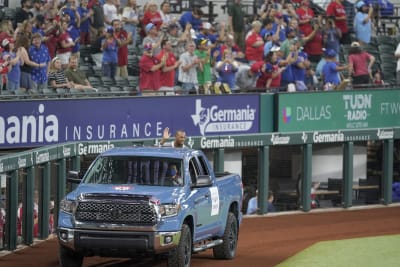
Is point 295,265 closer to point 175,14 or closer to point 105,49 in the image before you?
point 105,49

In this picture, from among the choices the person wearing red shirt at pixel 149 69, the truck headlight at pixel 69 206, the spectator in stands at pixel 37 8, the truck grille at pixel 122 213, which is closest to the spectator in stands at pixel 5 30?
the spectator in stands at pixel 37 8

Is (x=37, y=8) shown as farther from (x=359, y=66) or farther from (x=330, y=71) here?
(x=359, y=66)

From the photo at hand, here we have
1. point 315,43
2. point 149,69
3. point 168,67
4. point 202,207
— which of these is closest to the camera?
point 202,207

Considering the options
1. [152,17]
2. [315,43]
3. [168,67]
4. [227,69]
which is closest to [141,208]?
[168,67]

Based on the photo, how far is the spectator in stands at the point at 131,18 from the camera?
83.6ft

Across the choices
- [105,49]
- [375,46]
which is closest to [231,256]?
[105,49]

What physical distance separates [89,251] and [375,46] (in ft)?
62.7

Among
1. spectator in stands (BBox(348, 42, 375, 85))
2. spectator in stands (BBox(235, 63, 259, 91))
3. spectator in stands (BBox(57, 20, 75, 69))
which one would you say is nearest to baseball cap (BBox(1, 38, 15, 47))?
spectator in stands (BBox(57, 20, 75, 69))

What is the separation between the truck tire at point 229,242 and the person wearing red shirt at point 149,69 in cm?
765

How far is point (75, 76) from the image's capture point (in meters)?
21.7

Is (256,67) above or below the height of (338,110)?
above

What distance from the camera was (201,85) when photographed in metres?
24.3

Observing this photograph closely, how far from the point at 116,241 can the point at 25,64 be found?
830 cm

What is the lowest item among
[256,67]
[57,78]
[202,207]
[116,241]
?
[116,241]
